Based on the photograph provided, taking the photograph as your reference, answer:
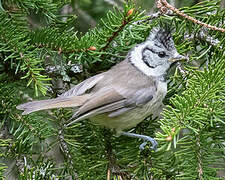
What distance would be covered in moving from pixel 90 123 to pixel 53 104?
268 millimetres

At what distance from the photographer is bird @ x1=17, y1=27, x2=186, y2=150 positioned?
195cm

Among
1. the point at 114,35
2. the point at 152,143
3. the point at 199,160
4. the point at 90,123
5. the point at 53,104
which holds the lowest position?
the point at 199,160

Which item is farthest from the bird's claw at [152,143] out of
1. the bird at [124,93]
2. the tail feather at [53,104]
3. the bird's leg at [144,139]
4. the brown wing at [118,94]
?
the tail feather at [53,104]

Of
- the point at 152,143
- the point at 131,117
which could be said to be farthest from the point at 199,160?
the point at 131,117

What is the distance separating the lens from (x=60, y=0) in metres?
2.09

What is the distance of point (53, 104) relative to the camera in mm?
1849

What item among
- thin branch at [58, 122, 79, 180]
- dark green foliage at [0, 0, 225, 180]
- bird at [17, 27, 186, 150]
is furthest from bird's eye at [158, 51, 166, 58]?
thin branch at [58, 122, 79, 180]

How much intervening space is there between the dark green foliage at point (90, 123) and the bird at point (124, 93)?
6cm

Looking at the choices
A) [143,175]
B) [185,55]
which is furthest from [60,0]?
[143,175]

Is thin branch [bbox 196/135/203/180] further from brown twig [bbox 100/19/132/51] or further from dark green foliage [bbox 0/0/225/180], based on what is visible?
brown twig [bbox 100/19/132/51]

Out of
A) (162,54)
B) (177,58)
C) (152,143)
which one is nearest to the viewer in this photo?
(152,143)

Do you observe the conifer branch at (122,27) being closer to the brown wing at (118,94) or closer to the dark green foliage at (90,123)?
the dark green foliage at (90,123)

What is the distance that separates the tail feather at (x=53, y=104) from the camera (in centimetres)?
177

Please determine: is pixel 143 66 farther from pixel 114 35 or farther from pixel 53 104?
pixel 53 104
